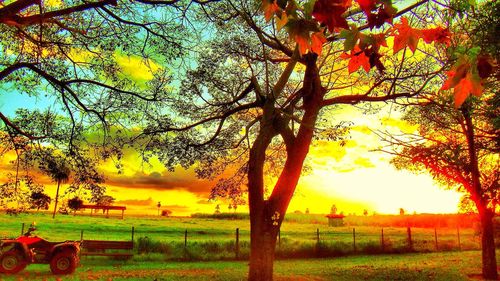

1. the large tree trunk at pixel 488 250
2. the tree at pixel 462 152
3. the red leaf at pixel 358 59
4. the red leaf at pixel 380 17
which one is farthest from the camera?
the large tree trunk at pixel 488 250

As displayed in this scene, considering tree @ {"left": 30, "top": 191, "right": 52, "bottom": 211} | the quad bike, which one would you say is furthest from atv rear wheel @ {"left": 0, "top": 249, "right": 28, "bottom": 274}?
tree @ {"left": 30, "top": 191, "right": 52, "bottom": 211}

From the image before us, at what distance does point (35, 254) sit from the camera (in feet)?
50.6

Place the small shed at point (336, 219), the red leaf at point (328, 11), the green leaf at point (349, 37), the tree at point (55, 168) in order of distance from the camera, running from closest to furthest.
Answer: the red leaf at point (328, 11) → the green leaf at point (349, 37) → the tree at point (55, 168) → the small shed at point (336, 219)

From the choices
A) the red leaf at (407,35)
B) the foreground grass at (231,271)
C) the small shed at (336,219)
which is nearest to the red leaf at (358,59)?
the red leaf at (407,35)

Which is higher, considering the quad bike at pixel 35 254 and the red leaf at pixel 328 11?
the red leaf at pixel 328 11

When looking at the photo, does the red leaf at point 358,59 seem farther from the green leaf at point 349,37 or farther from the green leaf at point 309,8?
the green leaf at point 309,8

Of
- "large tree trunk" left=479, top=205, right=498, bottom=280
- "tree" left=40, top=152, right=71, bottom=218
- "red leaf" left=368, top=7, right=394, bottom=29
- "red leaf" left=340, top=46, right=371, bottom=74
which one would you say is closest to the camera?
"red leaf" left=368, top=7, right=394, bottom=29

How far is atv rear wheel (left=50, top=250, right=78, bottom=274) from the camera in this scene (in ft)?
50.5

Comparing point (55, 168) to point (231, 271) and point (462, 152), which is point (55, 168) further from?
point (462, 152)

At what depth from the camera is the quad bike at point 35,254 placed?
14930 mm

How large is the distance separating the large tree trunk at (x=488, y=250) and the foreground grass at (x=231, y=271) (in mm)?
784

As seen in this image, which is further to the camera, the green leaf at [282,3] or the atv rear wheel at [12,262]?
the atv rear wheel at [12,262]

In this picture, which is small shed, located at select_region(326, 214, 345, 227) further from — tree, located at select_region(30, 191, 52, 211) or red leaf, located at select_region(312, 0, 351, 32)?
red leaf, located at select_region(312, 0, 351, 32)

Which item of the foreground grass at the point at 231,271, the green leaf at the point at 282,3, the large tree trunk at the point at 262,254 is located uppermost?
the green leaf at the point at 282,3
